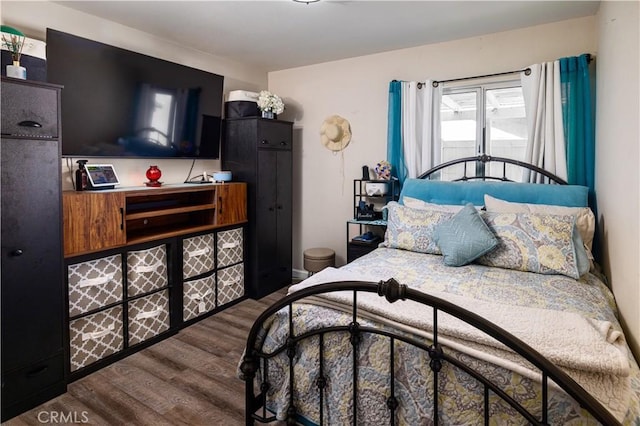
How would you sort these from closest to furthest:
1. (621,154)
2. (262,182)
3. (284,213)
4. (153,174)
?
(621,154), (153,174), (262,182), (284,213)

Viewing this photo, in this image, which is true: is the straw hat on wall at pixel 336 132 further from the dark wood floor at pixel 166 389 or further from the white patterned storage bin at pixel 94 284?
the white patterned storage bin at pixel 94 284

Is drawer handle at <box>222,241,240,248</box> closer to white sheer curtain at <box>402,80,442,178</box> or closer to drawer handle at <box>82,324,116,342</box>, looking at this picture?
drawer handle at <box>82,324,116,342</box>

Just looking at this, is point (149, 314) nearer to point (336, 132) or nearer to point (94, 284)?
point (94, 284)

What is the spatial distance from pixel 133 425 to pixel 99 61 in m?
2.40

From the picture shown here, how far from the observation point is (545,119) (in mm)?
3086

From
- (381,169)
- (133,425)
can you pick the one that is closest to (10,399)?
(133,425)

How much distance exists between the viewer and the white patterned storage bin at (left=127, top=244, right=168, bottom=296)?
281 centimetres

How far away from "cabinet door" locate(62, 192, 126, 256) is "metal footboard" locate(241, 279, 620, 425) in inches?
56.7

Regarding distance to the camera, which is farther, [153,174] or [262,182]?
[262,182]

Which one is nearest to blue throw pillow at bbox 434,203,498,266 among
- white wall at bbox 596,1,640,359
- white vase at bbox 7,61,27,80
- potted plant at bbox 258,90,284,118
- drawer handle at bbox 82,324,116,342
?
white wall at bbox 596,1,640,359

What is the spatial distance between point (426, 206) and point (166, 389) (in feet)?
7.44

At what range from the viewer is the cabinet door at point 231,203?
3543 mm

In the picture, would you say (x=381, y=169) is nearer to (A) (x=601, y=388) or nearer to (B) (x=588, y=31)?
(B) (x=588, y=31)

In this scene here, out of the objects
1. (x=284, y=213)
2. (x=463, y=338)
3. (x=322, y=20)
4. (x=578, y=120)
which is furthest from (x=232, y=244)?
(x=578, y=120)
